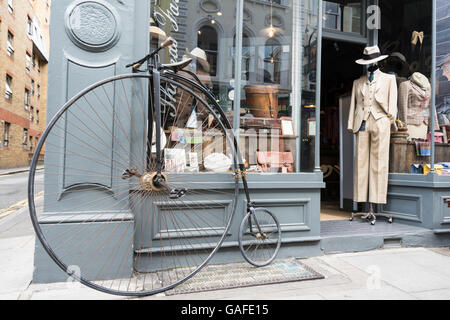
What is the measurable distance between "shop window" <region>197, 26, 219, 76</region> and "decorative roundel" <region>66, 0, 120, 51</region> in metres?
1.32

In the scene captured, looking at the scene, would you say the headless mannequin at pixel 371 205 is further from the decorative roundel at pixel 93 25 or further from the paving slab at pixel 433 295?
the decorative roundel at pixel 93 25

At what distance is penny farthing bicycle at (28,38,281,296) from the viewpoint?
8.92ft

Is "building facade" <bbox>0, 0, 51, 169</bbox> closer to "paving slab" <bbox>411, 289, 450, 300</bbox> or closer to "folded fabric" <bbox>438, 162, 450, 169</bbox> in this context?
"folded fabric" <bbox>438, 162, 450, 169</bbox>

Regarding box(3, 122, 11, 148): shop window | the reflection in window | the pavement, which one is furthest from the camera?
box(3, 122, 11, 148): shop window

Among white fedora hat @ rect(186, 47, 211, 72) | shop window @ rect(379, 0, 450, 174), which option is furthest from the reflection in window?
shop window @ rect(379, 0, 450, 174)

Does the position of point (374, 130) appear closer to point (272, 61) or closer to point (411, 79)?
point (411, 79)

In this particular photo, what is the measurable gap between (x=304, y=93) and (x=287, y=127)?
52 cm

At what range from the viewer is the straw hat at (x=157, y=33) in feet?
11.0

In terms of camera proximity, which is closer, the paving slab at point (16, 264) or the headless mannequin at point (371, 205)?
the paving slab at point (16, 264)

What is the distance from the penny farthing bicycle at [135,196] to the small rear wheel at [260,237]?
0.01 metres

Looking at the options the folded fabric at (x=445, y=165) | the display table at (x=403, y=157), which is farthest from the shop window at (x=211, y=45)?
the folded fabric at (x=445, y=165)

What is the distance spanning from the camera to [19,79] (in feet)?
68.8

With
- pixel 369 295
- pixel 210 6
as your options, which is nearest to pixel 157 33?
pixel 210 6

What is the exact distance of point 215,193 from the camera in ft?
11.1
